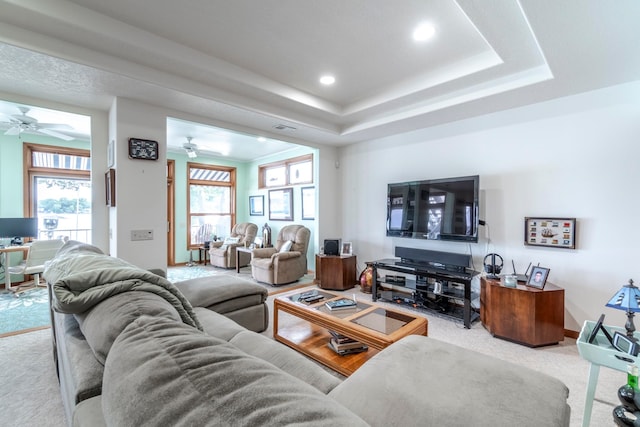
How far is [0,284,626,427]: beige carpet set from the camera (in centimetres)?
179

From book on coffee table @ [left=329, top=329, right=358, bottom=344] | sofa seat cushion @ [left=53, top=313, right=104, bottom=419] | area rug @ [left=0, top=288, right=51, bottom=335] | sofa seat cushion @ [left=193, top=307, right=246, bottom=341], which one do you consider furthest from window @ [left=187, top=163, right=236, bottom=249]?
sofa seat cushion @ [left=53, top=313, right=104, bottom=419]

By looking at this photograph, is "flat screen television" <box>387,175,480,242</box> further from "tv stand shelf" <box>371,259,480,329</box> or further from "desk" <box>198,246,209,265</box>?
"desk" <box>198,246,209,265</box>

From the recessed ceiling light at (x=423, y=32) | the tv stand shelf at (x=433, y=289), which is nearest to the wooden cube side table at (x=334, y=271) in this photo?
the tv stand shelf at (x=433, y=289)

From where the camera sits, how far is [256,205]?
7.29 m

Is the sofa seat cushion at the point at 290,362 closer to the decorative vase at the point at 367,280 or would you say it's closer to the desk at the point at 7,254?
the decorative vase at the point at 367,280

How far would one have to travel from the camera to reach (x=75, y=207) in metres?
5.49

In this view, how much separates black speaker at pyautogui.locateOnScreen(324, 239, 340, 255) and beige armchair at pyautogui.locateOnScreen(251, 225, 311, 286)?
0.62 meters

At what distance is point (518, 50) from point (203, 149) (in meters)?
5.76

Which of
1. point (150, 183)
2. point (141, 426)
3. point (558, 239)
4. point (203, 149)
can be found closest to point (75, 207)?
point (203, 149)

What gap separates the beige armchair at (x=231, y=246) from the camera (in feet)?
20.0

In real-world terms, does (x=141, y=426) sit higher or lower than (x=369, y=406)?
higher

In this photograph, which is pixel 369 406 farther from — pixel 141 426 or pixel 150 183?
pixel 150 183

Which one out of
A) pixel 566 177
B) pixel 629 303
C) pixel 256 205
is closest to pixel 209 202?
pixel 256 205

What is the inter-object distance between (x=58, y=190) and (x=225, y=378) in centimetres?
675
